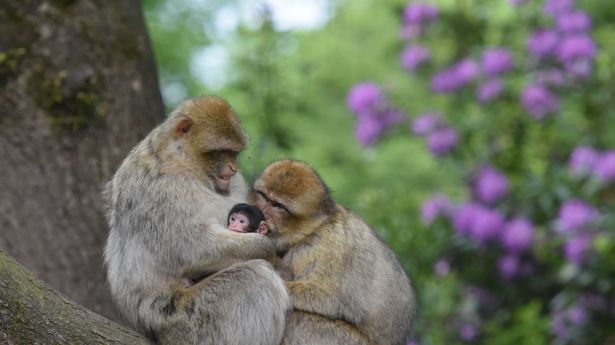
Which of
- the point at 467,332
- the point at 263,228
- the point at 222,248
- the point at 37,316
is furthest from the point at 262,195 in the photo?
the point at 467,332

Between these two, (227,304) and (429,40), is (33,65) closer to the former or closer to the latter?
(227,304)

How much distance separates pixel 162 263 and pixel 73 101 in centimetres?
168

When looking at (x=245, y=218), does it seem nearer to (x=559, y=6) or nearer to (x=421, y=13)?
(x=559, y=6)

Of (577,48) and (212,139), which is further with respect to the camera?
(577,48)

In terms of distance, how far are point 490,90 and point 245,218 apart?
17.3 feet

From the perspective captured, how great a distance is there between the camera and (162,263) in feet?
15.0

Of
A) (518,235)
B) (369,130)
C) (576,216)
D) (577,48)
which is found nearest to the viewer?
(576,216)

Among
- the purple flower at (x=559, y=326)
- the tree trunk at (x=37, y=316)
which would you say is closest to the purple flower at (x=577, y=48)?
the purple flower at (x=559, y=326)

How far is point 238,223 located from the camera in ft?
15.3

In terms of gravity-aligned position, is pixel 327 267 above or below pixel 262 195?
below

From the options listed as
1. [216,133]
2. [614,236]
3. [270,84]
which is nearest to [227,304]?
[216,133]

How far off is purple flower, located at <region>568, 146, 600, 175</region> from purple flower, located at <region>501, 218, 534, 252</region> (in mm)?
620

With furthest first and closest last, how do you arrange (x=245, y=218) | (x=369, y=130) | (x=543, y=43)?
(x=369, y=130)
(x=543, y=43)
(x=245, y=218)

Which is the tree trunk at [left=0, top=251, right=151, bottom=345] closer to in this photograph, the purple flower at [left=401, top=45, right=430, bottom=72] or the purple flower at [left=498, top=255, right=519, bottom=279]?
the purple flower at [left=498, top=255, right=519, bottom=279]
